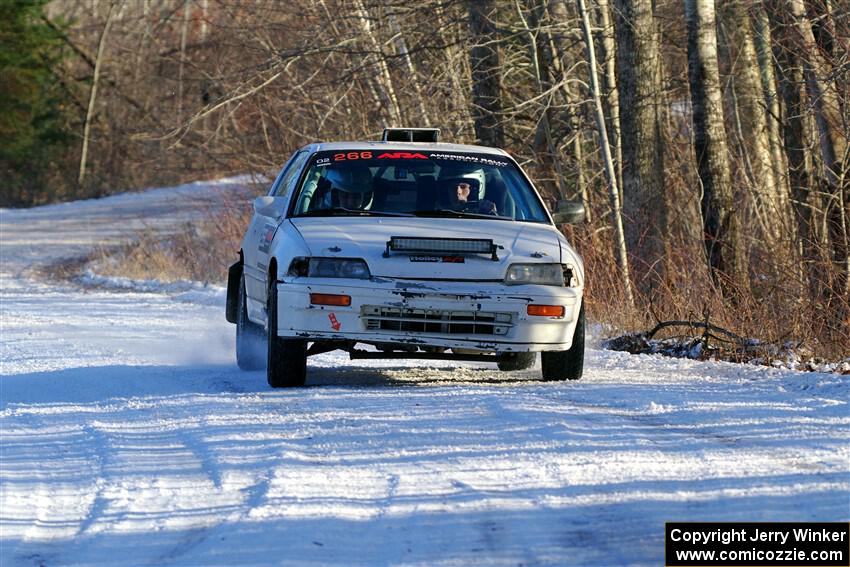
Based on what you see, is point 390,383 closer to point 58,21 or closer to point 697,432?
point 697,432

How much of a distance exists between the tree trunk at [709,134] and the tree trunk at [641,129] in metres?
1.07

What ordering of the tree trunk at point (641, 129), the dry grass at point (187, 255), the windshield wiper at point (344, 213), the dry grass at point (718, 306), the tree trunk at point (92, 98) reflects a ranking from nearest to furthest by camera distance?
the windshield wiper at point (344, 213), the dry grass at point (718, 306), the tree trunk at point (641, 129), the dry grass at point (187, 255), the tree trunk at point (92, 98)

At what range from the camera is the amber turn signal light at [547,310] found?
8.89m

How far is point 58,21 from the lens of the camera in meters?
55.1

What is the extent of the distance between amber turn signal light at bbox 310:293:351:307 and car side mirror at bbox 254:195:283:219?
152cm

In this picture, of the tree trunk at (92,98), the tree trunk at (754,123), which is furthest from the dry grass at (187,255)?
the tree trunk at (92,98)

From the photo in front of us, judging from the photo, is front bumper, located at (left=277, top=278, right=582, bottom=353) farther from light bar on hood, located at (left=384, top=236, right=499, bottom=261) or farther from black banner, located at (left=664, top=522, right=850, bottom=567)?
black banner, located at (left=664, top=522, right=850, bottom=567)

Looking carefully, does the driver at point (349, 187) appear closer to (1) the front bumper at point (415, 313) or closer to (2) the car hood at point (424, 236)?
(2) the car hood at point (424, 236)

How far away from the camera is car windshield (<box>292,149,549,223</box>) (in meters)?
9.88

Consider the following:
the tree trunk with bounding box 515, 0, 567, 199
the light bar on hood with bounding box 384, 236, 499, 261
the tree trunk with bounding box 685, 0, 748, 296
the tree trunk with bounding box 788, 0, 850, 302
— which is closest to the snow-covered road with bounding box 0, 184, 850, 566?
the light bar on hood with bounding box 384, 236, 499, 261

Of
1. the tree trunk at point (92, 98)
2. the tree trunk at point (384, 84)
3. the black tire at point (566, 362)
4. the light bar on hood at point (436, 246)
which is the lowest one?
the black tire at point (566, 362)

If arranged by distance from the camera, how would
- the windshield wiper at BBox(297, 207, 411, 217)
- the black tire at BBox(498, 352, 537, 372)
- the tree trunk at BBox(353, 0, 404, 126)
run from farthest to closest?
the tree trunk at BBox(353, 0, 404, 126), the black tire at BBox(498, 352, 537, 372), the windshield wiper at BBox(297, 207, 411, 217)

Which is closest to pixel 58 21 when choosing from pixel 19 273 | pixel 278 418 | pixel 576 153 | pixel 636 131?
pixel 19 273

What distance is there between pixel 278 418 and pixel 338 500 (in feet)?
7.47
